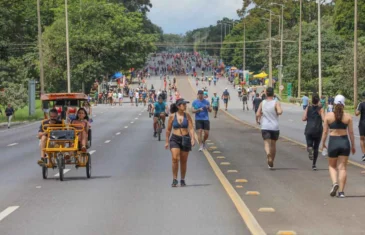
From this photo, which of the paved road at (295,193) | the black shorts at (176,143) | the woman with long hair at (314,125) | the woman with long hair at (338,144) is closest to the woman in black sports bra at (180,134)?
the black shorts at (176,143)

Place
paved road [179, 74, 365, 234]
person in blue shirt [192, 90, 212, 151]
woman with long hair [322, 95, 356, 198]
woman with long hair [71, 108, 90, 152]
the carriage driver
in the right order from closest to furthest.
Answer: paved road [179, 74, 365, 234], woman with long hair [322, 95, 356, 198], the carriage driver, woman with long hair [71, 108, 90, 152], person in blue shirt [192, 90, 212, 151]

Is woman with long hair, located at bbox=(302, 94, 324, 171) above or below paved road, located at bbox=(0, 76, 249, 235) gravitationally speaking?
above

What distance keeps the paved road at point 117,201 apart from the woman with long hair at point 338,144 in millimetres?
1868

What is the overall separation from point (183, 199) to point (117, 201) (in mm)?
1076

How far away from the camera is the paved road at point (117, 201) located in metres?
11.1

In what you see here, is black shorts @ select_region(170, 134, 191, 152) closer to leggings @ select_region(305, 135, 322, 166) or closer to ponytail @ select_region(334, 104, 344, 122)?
ponytail @ select_region(334, 104, 344, 122)

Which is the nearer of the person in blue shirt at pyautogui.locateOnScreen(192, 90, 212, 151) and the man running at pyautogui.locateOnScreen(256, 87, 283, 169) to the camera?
the man running at pyautogui.locateOnScreen(256, 87, 283, 169)

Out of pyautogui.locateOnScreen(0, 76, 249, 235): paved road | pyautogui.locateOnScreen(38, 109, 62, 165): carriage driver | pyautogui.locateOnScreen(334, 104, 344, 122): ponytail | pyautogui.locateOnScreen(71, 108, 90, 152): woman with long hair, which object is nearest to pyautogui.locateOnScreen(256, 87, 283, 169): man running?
pyautogui.locateOnScreen(0, 76, 249, 235): paved road

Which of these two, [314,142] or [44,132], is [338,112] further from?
[44,132]

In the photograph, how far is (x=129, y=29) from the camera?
3915 inches

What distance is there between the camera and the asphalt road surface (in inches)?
436

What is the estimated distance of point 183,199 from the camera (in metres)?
13.9

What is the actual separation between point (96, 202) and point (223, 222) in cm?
301

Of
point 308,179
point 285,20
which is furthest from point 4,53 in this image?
point 285,20
